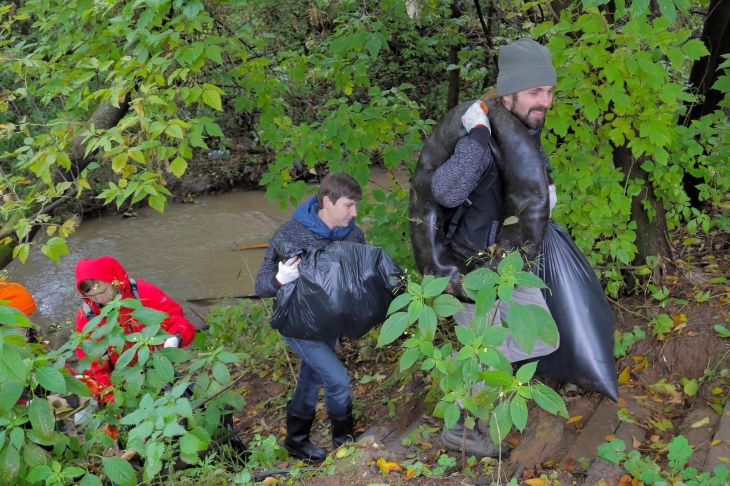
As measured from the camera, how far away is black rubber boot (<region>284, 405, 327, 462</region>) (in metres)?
3.65

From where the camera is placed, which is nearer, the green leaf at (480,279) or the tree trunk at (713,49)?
the green leaf at (480,279)

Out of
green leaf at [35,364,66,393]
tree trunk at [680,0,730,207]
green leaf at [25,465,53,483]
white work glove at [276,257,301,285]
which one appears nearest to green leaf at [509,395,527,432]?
white work glove at [276,257,301,285]

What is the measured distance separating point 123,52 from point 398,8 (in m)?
2.17

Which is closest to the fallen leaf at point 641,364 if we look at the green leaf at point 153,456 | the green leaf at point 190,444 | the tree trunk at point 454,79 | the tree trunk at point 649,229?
the tree trunk at point 649,229

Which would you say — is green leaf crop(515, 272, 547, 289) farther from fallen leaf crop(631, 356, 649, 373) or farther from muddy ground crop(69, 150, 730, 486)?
fallen leaf crop(631, 356, 649, 373)

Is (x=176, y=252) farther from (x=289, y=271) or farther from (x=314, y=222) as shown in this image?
(x=289, y=271)

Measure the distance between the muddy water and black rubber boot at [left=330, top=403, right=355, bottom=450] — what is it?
3897 mm

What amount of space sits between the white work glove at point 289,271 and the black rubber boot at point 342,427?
36.7 inches

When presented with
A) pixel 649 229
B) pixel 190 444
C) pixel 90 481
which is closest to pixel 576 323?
A: pixel 649 229

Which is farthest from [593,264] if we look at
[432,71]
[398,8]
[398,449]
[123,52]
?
[432,71]

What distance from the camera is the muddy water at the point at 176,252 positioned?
8148 millimetres

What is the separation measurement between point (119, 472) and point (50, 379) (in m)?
0.44

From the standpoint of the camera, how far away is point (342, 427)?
139 inches

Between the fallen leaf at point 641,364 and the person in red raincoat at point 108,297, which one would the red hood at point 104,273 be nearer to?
the person in red raincoat at point 108,297
